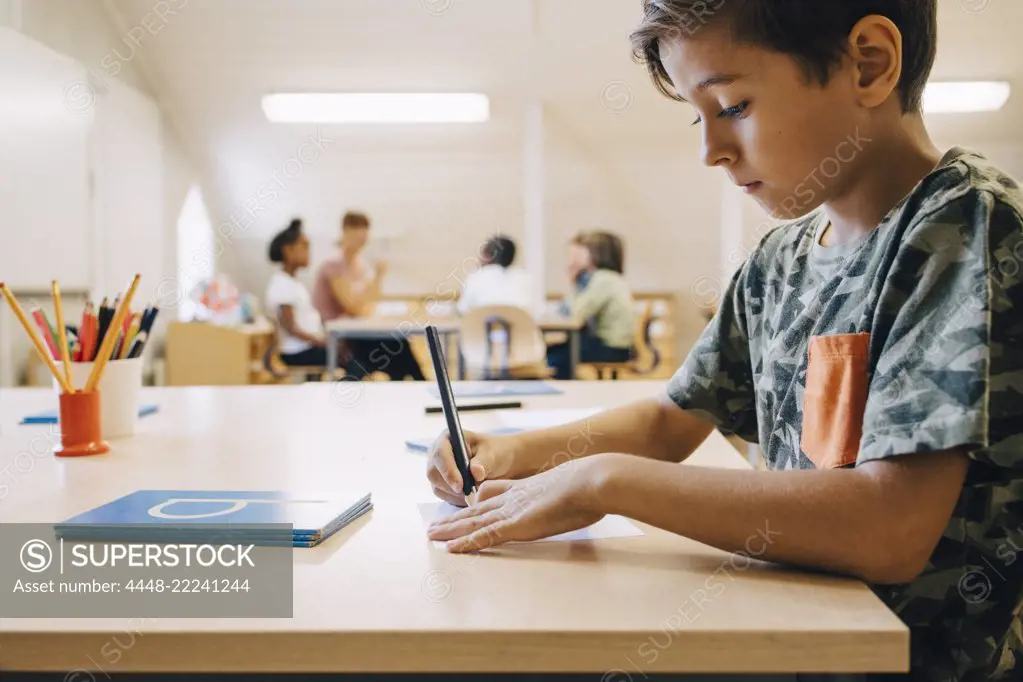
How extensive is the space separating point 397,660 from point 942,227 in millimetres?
515

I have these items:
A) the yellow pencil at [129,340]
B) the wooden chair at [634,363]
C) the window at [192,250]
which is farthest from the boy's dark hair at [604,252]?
the yellow pencil at [129,340]

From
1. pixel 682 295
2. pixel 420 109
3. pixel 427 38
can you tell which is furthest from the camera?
pixel 682 295

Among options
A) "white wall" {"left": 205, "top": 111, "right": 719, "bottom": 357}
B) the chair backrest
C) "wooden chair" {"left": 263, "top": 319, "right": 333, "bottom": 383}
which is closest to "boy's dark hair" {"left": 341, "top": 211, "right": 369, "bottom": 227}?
"wooden chair" {"left": 263, "top": 319, "right": 333, "bottom": 383}

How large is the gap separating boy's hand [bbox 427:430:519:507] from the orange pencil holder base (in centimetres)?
50

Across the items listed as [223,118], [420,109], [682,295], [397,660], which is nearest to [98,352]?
[397,660]

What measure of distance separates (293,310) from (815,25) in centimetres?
455

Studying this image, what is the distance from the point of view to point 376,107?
6.34 meters

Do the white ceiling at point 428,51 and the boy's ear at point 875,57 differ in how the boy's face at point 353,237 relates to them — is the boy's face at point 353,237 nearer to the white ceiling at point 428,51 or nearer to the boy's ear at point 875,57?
the white ceiling at point 428,51

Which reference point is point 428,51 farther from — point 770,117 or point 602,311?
point 770,117

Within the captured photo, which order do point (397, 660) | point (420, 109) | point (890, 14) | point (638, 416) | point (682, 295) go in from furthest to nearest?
1. point (682, 295)
2. point (420, 109)
3. point (638, 416)
4. point (890, 14)
5. point (397, 660)

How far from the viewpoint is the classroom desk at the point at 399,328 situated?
4.66 m

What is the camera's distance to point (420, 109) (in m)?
6.34

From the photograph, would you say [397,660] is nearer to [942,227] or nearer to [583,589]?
[583,589]

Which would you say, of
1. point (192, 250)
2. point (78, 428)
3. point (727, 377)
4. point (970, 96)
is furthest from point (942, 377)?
point (192, 250)
